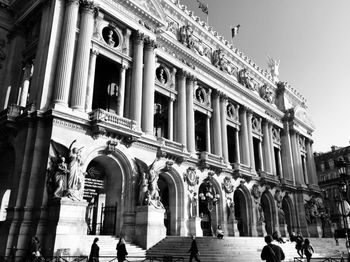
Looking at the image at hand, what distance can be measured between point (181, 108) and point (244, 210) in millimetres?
13790

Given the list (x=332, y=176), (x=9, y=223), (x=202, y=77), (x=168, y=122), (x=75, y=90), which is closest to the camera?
(x=9, y=223)

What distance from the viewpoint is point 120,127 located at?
22.2m

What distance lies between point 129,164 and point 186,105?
11.1 m

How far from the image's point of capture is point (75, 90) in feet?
70.7

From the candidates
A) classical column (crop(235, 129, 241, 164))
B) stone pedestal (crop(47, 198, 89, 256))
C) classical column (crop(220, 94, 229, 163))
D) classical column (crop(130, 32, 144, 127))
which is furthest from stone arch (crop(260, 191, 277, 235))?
stone pedestal (crop(47, 198, 89, 256))

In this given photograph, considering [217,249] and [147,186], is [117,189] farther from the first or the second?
[217,249]

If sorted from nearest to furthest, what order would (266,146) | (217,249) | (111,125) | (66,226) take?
(66,226) → (217,249) → (111,125) → (266,146)

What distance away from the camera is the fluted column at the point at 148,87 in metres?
25.8

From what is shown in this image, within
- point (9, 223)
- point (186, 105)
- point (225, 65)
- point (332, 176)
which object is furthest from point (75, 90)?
point (332, 176)

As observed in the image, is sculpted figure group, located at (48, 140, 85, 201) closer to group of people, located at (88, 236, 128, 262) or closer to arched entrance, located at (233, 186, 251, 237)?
group of people, located at (88, 236, 128, 262)

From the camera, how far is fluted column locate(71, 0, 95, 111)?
21.5 metres

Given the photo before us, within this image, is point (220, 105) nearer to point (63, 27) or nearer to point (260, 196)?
point (260, 196)

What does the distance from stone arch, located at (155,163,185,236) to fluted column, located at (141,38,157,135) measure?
381cm

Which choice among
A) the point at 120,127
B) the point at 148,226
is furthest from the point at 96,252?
the point at 120,127
